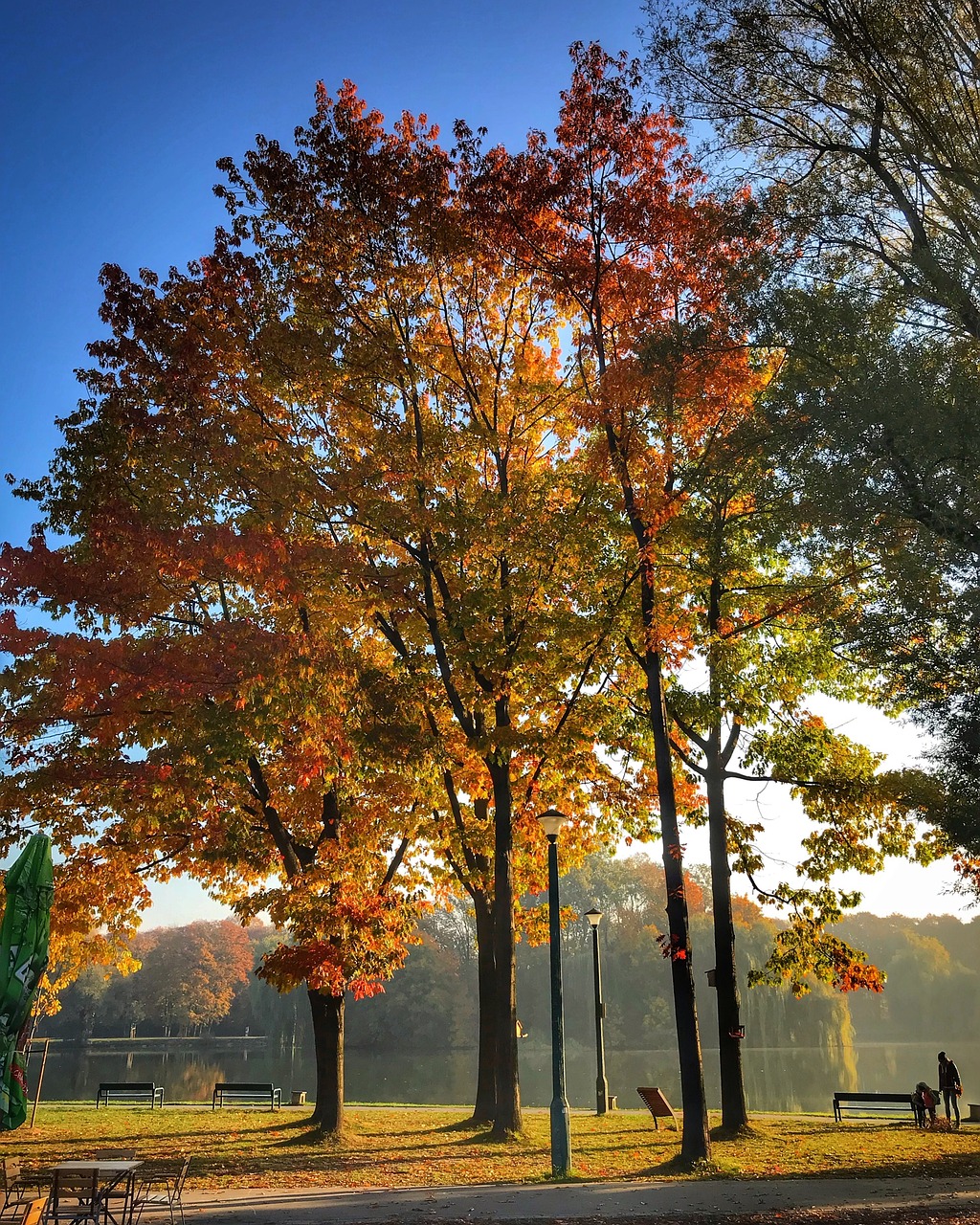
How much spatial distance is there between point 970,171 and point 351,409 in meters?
9.97

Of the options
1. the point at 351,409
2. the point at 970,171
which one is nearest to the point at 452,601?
the point at 351,409

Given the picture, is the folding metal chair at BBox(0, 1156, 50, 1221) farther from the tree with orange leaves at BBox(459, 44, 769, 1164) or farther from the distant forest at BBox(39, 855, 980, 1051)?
the distant forest at BBox(39, 855, 980, 1051)

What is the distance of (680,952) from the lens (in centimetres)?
1230

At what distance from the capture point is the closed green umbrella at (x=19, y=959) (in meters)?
7.61

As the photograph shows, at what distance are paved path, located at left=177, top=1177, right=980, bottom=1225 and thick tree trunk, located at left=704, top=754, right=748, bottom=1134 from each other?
172 inches

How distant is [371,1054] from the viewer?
76.1 meters

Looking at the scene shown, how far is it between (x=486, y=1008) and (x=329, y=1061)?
334 cm

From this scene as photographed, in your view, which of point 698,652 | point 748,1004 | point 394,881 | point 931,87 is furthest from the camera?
point 748,1004

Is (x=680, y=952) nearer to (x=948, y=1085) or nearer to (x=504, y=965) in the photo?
(x=504, y=965)

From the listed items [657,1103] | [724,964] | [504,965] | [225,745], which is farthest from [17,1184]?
[657,1103]

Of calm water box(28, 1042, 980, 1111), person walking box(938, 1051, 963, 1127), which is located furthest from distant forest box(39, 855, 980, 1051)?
person walking box(938, 1051, 963, 1127)

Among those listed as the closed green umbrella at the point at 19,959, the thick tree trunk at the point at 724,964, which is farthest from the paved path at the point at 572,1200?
the thick tree trunk at the point at 724,964

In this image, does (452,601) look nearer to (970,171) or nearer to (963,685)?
(963,685)

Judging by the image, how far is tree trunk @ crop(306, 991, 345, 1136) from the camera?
53.0ft
